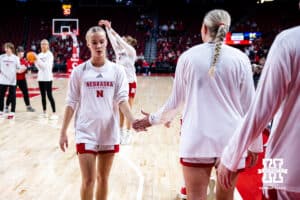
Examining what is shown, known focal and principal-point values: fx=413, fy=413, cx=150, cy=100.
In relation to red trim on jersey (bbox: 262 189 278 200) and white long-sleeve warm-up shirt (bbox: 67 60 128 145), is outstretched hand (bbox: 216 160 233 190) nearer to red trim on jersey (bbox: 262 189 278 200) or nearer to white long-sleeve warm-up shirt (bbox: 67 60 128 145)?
red trim on jersey (bbox: 262 189 278 200)

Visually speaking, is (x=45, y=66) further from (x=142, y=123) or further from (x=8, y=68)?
(x=142, y=123)

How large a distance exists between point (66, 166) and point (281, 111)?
446 centimetres

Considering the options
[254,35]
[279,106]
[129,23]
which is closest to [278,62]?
[279,106]

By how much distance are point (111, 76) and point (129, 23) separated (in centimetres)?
2642

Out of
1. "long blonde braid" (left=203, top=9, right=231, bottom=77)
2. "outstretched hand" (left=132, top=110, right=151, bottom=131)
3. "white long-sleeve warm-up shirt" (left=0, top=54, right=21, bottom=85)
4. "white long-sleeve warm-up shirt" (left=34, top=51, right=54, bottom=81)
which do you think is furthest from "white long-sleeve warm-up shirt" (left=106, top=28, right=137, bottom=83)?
"long blonde braid" (left=203, top=9, right=231, bottom=77)

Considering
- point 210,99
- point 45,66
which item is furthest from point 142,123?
point 45,66

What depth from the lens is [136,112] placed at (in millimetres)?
10289

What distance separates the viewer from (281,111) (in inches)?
59.7

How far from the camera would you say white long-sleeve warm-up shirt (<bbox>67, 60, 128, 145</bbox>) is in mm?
3287

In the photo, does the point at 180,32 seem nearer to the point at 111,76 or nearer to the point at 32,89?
the point at 32,89

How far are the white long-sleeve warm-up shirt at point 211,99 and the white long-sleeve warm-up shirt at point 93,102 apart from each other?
3.40 ft

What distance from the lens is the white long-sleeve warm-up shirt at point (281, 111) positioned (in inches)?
55.3

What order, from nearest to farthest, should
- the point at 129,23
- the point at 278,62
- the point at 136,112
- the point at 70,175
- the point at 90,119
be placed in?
the point at 278,62, the point at 90,119, the point at 70,175, the point at 136,112, the point at 129,23

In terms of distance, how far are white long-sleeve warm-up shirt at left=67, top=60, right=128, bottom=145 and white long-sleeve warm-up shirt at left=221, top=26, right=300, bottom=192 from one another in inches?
72.9
